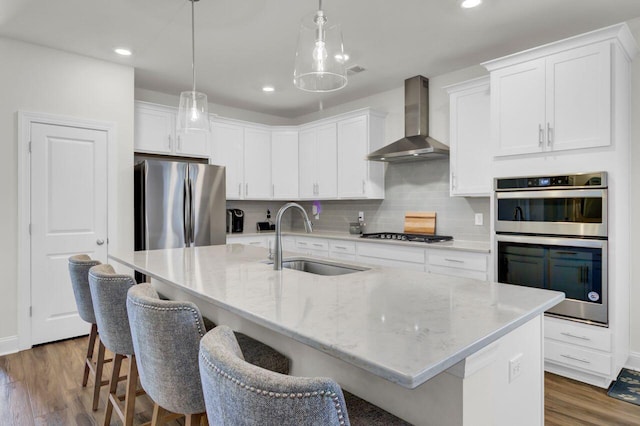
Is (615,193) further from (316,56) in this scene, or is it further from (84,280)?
(84,280)

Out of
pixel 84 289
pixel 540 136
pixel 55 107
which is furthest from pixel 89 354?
pixel 540 136

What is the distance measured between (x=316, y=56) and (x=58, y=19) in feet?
7.82

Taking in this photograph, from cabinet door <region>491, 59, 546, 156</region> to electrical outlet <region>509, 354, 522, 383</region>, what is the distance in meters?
2.04

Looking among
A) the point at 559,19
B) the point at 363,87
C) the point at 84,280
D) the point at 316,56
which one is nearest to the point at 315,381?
the point at 316,56

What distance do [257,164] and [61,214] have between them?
2.45 m

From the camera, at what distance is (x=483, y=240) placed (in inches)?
151

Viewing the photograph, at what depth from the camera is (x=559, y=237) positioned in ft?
9.12

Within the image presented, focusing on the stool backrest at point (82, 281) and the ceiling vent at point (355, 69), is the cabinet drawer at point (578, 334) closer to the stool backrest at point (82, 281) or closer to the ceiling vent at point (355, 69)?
the ceiling vent at point (355, 69)

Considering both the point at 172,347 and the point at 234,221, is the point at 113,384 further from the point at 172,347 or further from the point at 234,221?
the point at 234,221

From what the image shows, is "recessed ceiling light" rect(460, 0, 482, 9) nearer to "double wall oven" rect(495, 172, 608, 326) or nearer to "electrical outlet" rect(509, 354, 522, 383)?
"double wall oven" rect(495, 172, 608, 326)

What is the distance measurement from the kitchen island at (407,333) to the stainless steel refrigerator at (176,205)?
2.08 metres

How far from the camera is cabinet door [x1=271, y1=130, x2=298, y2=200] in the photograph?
17.8ft

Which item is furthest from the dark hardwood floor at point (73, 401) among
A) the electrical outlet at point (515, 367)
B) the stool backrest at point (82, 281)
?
the electrical outlet at point (515, 367)

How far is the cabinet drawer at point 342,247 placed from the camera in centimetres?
434
